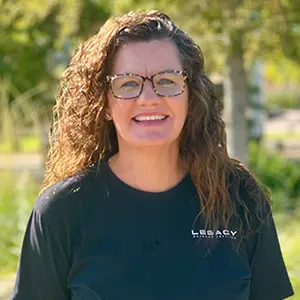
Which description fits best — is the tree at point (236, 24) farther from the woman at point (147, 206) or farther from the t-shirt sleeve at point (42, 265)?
the t-shirt sleeve at point (42, 265)

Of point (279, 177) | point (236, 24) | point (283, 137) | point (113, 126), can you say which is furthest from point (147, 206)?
point (283, 137)

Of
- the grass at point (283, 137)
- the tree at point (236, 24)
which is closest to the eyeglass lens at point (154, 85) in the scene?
the tree at point (236, 24)

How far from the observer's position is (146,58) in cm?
210

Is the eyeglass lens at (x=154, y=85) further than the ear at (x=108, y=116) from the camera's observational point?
No

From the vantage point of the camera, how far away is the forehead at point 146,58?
2.09 metres

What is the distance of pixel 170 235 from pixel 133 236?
0.11 m

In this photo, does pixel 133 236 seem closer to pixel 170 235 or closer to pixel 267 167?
pixel 170 235

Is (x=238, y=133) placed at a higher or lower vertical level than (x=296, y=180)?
higher

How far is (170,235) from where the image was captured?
2.10 meters

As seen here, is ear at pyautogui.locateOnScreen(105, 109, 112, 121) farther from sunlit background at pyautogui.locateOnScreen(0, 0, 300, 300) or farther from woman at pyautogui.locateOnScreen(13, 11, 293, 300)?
sunlit background at pyautogui.locateOnScreen(0, 0, 300, 300)

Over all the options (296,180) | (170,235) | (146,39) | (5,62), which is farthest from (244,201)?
(5,62)

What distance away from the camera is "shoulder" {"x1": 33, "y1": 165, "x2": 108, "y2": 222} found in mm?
2090

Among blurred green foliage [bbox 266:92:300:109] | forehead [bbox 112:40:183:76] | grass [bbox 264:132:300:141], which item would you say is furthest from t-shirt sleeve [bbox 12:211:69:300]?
blurred green foliage [bbox 266:92:300:109]

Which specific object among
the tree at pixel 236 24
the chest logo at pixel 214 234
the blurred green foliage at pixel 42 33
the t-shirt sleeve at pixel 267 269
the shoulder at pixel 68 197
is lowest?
the t-shirt sleeve at pixel 267 269
